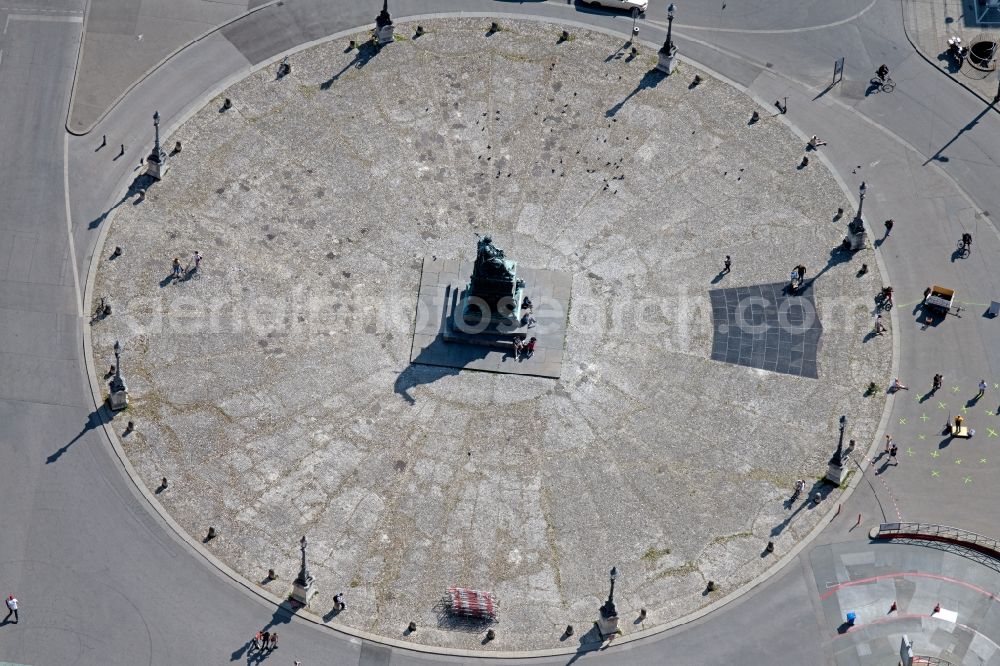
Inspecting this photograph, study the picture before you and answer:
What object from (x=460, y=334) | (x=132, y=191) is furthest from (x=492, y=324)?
(x=132, y=191)

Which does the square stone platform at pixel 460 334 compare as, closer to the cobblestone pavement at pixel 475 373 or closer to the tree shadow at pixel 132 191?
the cobblestone pavement at pixel 475 373

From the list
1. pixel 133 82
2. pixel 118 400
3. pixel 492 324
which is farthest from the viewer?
pixel 133 82

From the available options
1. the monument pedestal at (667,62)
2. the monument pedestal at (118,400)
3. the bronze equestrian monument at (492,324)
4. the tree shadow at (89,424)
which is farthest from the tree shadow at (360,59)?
Answer: the tree shadow at (89,424)

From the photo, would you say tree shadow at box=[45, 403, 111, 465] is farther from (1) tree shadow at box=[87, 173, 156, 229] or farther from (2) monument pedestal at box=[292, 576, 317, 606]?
(2) monument pedestal at box=[292, 576, 317, 606]

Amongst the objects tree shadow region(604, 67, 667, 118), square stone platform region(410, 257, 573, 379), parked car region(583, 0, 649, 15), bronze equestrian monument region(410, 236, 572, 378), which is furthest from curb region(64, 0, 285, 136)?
bronze equestrian monument region(410, 236, 572, 378)

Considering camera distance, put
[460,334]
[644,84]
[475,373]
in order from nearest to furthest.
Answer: [475,373], [460,334], [644,84]

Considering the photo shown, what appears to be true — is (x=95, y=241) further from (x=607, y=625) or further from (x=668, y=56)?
(x=607, y=625)

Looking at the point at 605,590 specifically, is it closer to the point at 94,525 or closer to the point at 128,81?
the point at 94,525
